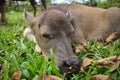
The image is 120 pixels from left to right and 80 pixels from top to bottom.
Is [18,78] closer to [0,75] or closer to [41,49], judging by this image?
[0,75]

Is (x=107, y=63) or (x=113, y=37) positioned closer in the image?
(x=107, y=63)

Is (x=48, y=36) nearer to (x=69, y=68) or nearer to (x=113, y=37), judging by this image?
(x=69, y=68)

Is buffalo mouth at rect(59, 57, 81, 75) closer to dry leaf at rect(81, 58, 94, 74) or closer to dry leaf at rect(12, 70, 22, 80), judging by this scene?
dry leaf at rect(81, 58, 94, 74)

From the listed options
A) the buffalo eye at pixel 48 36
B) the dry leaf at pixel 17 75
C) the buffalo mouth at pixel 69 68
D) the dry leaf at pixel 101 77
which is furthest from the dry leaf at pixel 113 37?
the dry leaf at pixel 17 75

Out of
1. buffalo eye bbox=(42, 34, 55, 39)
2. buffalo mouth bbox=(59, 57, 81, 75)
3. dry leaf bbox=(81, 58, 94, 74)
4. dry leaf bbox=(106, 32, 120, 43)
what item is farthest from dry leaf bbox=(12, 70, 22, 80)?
dry leaf bbox=(106, 32, 120, 43)

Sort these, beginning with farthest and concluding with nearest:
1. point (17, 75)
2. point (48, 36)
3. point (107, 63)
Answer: point (48, 36) < point (107, 63) < point (17, 75)

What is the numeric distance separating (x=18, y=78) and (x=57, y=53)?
757mm

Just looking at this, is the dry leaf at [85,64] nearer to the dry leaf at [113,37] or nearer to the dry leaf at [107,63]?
the dry leaf at [107,63]

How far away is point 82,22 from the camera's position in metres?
5.34

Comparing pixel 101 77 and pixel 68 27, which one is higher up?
pixel 68 27

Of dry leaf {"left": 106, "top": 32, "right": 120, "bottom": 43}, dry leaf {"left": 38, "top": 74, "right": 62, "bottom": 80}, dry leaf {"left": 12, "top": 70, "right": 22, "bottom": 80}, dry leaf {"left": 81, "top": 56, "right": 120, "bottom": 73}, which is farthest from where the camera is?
dry leaf {"left": 106, "top": 32, "right": 120, "bottom": 43}

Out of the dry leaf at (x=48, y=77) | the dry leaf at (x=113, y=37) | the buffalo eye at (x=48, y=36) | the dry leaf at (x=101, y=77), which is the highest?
the buffalo eye at (x=48, y=36)

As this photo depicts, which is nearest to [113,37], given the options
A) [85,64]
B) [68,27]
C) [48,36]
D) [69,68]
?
[68,27]

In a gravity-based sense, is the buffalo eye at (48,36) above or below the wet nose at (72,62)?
above
